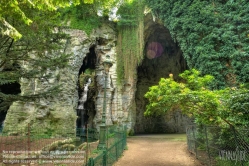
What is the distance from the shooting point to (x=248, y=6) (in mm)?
12172

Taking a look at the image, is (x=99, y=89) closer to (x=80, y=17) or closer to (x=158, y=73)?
(x=80, y=17)

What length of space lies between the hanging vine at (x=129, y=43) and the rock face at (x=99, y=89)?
0.64 m

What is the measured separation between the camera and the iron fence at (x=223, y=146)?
17.3ft

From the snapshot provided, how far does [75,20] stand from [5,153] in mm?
14469

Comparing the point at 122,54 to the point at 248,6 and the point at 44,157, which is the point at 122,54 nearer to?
the point at 248,6

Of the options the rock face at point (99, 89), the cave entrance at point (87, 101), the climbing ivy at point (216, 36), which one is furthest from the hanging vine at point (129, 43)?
the climbing ivy at point (216, 36)

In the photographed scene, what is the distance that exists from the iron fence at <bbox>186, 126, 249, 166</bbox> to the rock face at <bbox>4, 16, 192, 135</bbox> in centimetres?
706

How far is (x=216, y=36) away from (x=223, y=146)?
888cm

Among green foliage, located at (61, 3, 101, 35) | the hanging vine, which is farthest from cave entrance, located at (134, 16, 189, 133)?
green foliage, located at (61, 3, 101, 35)

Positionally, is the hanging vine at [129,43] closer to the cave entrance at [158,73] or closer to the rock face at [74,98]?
the rock face at [74,98]

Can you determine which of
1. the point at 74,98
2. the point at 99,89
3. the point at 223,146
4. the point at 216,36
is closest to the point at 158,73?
the point at 99,89

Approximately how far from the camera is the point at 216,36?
515 inches

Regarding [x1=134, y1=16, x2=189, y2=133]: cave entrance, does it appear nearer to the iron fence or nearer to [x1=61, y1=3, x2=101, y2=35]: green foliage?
[x1=61, y1=3, x2=101, y2=35]: green foliage

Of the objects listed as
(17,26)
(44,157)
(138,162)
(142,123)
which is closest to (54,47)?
(17,26)
